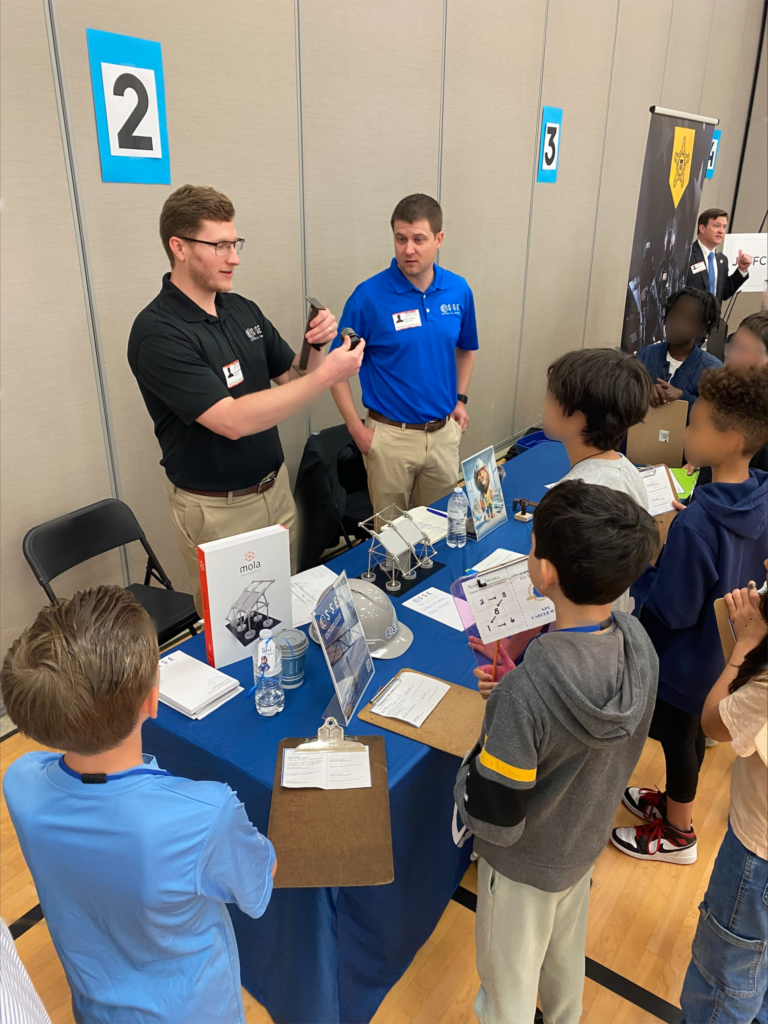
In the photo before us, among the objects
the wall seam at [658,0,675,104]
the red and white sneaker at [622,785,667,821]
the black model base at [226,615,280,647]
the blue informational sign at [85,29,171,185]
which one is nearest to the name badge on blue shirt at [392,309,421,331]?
the blue informational sign at [85,29,171,185]

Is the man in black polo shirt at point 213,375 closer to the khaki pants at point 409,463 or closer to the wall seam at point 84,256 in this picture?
the wall seam at point 84,256

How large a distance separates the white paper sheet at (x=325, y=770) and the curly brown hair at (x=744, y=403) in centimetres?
127

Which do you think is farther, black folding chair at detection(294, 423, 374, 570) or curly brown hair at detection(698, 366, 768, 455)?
black folding chair at detection(294, 423, 374, 570)

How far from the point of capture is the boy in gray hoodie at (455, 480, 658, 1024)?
110 centimetres

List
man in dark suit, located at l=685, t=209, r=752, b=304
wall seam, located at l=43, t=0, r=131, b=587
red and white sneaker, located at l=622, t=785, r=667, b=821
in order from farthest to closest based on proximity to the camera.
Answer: man in dark suit, located at l=685, t=209, r=752, b=304
wall seam, located at l=43, t=0, r=131, b=587
red and white sneaker, located at l=622, t=785, r=667, b=821

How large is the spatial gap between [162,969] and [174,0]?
3.15 metres

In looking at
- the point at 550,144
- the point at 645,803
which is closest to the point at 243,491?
the point at 645,803

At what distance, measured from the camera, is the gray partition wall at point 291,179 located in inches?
95.8

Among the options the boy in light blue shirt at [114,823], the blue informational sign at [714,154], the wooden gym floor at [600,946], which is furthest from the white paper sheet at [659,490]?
the blue informational sign at [714,154]

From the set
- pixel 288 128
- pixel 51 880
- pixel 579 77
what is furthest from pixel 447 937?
pixel 579 77

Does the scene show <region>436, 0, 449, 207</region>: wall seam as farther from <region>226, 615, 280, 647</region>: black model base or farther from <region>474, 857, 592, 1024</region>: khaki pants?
<region>474, 857, 592, 1024</region>: khaki pants

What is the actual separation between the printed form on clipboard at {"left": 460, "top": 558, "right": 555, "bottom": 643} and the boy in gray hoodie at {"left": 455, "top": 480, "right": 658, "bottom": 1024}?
10.0 inches

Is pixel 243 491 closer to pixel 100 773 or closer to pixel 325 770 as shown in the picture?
pixel 325 770

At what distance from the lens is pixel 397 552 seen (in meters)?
2.11
